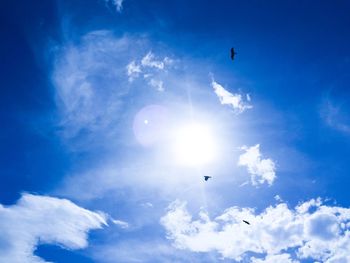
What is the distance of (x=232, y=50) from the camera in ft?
91.7

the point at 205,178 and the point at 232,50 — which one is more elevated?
the point at 232,50

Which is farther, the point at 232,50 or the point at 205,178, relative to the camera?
the point at 205,178

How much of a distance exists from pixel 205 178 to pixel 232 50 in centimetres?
1874

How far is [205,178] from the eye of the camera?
33812 mm
